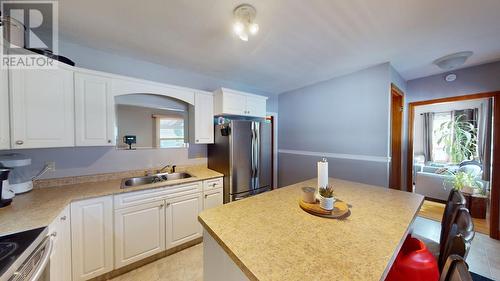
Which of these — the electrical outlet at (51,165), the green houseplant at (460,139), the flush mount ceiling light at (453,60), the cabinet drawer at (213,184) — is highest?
the flush mount ceiling light at (453,60)

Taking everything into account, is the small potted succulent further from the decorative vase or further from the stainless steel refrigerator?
the stainless steel refrigerator

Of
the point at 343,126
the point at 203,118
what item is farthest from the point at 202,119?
the point at 343,126

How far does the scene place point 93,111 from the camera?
1.79m

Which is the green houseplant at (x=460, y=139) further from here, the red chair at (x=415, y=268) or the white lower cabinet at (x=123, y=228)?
the white lower cabinet at (x=123, y=228)

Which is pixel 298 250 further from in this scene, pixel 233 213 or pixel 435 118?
pixel 435 118

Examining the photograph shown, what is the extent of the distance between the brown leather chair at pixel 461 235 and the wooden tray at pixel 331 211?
459mm

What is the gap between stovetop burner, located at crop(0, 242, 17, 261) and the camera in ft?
2.68

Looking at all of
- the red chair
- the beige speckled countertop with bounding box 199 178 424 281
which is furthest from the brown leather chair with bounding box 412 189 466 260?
the red chair

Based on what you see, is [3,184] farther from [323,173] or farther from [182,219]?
[323,173]

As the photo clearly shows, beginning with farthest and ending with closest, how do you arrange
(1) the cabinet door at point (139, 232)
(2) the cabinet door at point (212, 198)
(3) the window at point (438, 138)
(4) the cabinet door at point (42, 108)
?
(3) the window at point (438, 138)
(2) the cabinet door at point (212, 198)
(1) the cabinet door at point (139, 232)
(4) the cabinet door at point (42, 108)

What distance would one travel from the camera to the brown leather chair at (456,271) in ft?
1.73

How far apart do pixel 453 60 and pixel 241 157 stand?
3128 millimetres

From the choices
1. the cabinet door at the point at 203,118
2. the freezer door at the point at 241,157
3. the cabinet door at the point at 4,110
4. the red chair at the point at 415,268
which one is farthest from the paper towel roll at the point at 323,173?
the cabinet door at the point at 4,110

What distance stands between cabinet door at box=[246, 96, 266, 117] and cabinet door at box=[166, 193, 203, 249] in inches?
63.0
